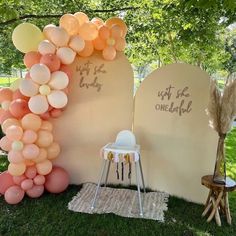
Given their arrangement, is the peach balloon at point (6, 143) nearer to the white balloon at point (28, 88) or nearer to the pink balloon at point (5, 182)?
the pink balloon at point (5, 182)

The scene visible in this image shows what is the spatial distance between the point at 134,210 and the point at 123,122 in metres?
1.21

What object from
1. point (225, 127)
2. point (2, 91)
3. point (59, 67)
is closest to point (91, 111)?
point (59, 67)

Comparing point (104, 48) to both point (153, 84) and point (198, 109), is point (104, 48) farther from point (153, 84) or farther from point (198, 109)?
point (198, 109)

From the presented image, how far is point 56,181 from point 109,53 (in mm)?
1827

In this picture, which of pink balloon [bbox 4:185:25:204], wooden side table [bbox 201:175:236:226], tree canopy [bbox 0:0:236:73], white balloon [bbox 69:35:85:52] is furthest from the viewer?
tree canopy [bbox 0:0:236:73]

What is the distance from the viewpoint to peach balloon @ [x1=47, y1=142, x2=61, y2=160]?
3863 mm

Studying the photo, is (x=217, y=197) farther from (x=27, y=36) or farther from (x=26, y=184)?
(x=27, y=36)

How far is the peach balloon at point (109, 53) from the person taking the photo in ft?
12.8

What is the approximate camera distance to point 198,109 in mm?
3617

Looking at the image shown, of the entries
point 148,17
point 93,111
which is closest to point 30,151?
point 93,111

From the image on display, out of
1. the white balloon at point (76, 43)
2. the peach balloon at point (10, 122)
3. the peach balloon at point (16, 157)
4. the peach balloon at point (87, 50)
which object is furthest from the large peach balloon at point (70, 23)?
the peach balloon at point (16, 157)

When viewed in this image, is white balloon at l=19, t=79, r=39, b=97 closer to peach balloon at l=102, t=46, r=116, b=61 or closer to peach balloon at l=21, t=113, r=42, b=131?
peach balloon at l=21, t=113, r=42, b=131

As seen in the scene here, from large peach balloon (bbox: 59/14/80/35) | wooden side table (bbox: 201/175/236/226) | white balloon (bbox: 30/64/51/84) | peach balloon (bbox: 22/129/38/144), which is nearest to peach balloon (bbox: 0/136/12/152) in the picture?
peach balloon (bbox: 22/129/38/144)

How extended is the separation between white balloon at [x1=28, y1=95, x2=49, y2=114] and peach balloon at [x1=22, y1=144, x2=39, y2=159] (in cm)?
43
